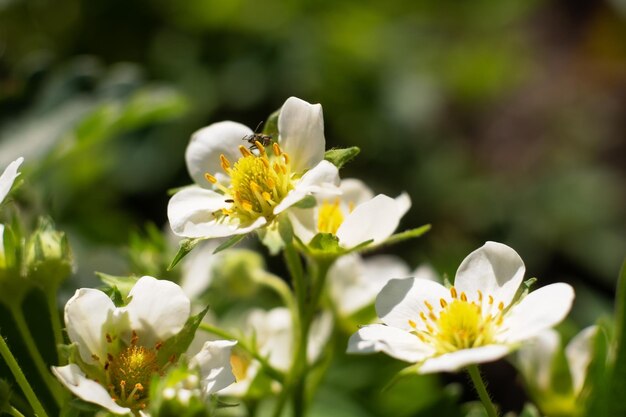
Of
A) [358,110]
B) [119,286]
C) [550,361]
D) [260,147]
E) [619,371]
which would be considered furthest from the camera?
[358,110]

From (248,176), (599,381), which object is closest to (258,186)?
(248,176)

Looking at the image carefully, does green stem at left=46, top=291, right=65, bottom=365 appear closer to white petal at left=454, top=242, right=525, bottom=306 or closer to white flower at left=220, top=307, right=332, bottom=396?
white flower at left=220, top=307, right=332, bottom=396

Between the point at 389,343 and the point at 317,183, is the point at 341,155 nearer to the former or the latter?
the point at 317,183

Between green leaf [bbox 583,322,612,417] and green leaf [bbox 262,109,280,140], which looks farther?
green leaf [bbox 262,109,280,140]

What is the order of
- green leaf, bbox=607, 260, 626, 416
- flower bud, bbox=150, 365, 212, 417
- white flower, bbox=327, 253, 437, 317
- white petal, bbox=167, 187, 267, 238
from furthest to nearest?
white flower, bbox=327, 253, 437, 317 → white petal, bbox=167, 187, 267, 238 → green leaf, bbox=607, 260, 626, 416 → flower bud, bbox=150, 365, 212, 417

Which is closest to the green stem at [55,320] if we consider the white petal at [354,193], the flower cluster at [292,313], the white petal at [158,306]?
the flower cluster at [292,313]

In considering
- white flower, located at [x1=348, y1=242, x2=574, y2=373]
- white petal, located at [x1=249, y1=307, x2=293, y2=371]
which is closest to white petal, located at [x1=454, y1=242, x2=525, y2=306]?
white flower, located at [x1=348, y1=242, x2=574, y2=373]
